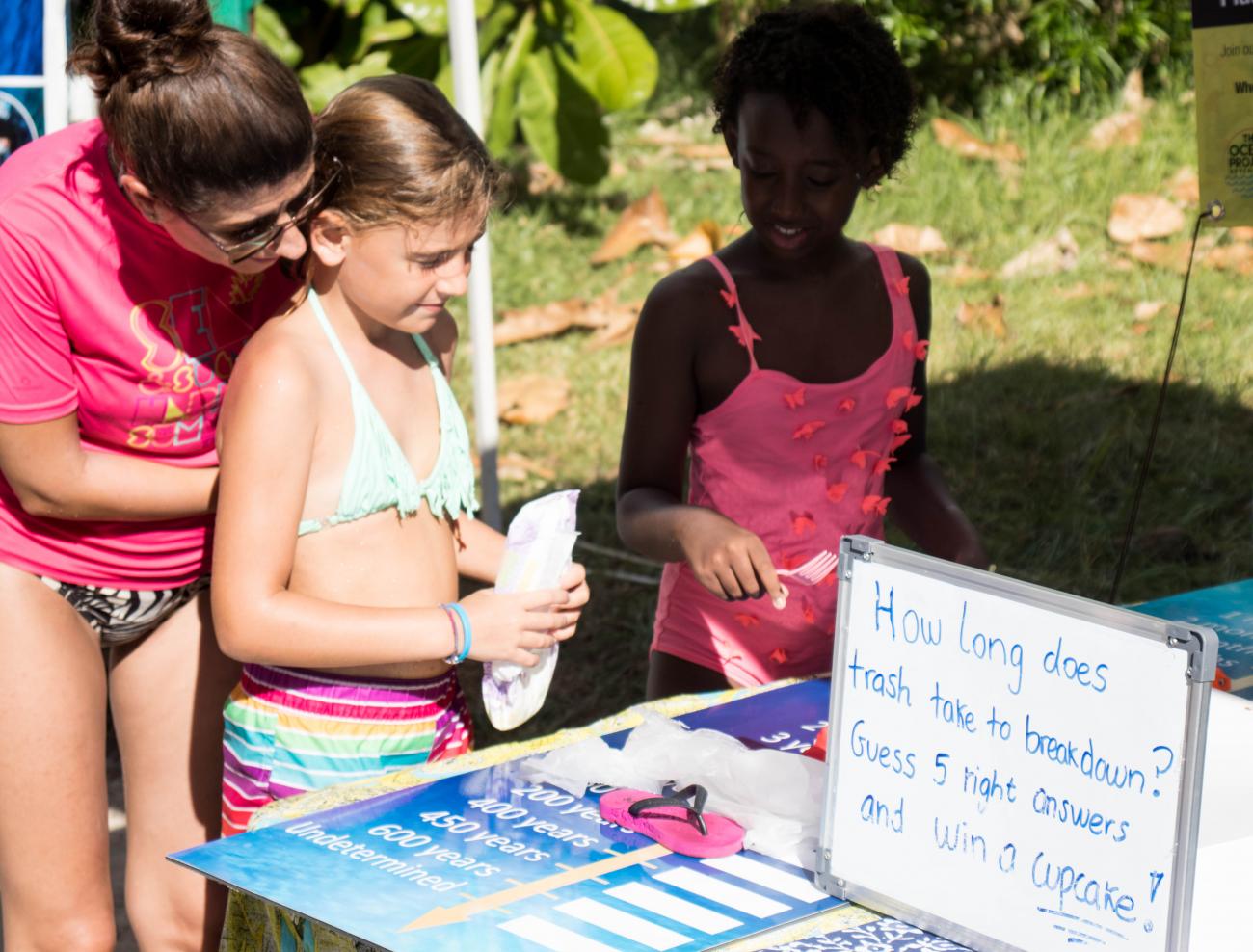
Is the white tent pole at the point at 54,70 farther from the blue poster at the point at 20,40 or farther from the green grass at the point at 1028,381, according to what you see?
the green grass at the point at 1028,381

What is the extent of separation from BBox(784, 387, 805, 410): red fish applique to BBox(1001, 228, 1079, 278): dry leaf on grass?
381cm

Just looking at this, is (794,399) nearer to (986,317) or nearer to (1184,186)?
(986,317)

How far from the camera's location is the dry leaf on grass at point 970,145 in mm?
6695

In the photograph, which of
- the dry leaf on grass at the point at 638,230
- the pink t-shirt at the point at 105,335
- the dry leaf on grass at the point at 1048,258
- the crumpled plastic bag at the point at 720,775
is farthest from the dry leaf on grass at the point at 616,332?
the crumpled plastic bag at the point at 720,775

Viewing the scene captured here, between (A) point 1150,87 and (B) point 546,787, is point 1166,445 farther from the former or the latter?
(B) point 546,787

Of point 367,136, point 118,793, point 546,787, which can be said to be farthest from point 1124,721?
point 118,793

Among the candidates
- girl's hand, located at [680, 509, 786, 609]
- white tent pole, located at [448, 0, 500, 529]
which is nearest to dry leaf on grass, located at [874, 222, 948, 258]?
white tent pole, located at [448, 0, 500, 529]

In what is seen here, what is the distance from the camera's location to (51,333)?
1916 mm

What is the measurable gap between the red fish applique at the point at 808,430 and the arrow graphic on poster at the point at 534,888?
91cm

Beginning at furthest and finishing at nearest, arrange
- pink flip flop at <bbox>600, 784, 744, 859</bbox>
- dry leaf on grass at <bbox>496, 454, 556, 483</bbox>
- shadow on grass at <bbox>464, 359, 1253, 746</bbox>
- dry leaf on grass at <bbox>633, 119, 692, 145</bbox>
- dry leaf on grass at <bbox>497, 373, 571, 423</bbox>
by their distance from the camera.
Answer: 1. dry leaf on grass at <bbox>633, 119, 692, 145</bbox>
2. dry leaf on grass at <bbox>497, 373, 571, 423</bbox>
3. dry leaf on grass at <bbox>496, 454, 556, 483</bbox>
4. shadow on grass at <bbox>464, 359, 1253, 746</bbox>
5. pink flip flop at <bbox>600, 784, 744, 859</bbox>

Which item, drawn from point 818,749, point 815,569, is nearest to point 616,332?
point 815,569

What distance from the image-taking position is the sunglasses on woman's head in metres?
1.86

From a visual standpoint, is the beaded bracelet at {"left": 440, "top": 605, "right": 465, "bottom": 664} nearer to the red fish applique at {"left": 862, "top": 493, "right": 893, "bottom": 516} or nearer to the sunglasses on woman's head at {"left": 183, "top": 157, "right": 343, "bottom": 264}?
the sunglasses on woman's head at {"left": 183, "top": 157, "right": 343, "bottom": 264}

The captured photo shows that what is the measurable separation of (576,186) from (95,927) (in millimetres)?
5726
